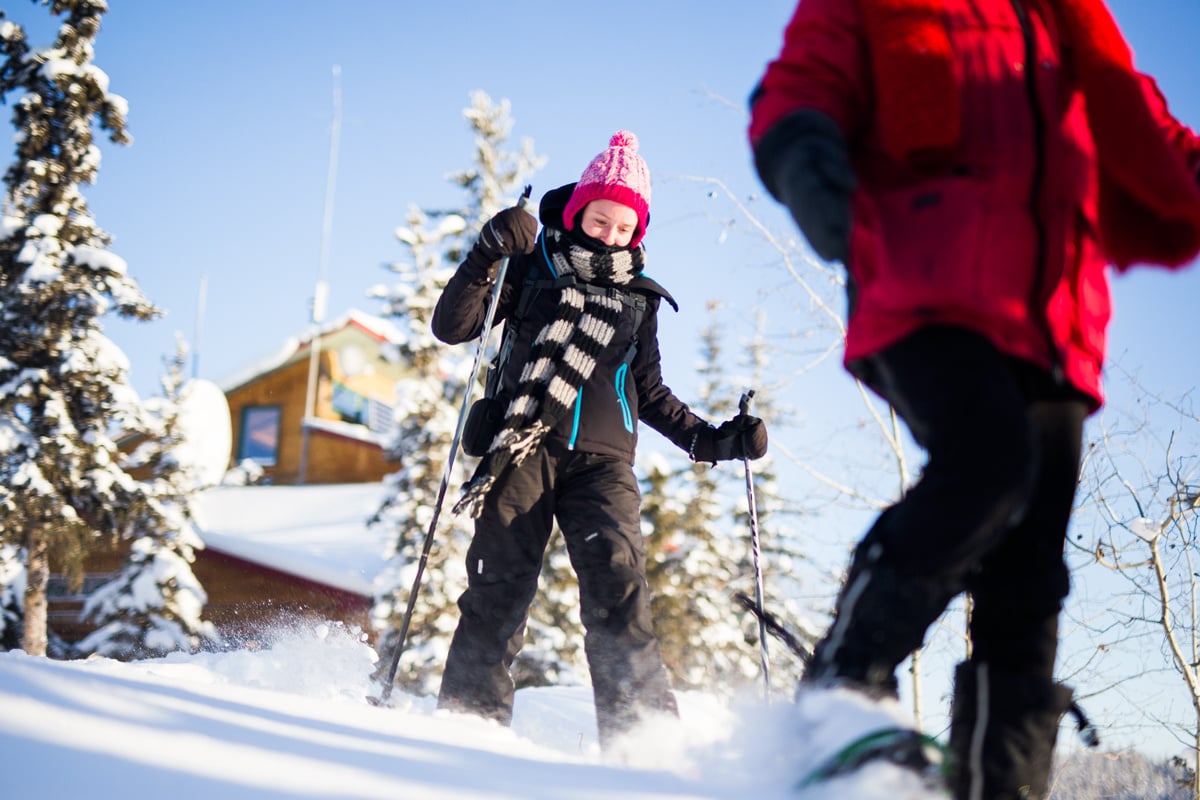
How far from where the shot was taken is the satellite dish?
15648 mm

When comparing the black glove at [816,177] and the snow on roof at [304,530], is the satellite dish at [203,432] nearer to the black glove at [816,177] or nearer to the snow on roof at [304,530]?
the snow on roof at [304,530]

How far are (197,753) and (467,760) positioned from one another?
1.53 ft

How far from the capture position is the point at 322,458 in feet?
87.1

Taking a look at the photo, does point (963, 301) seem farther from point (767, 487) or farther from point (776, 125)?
point (767, 487)

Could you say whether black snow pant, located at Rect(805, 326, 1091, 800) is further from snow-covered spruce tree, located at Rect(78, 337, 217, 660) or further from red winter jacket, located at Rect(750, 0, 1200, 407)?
snow-covered spruce tree, located at Rect(78, 337, 217, 660)

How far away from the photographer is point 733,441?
12.3 ft

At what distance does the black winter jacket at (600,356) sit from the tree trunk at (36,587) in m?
10.9

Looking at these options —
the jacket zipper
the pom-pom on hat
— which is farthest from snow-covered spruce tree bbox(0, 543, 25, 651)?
the jacket zipper

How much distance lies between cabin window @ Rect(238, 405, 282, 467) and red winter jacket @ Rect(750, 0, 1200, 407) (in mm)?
28089

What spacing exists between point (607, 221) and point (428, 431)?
12039mm

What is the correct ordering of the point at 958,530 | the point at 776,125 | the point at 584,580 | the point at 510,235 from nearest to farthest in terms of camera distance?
the point at 958,530 → the point at 776,125 → the point at 584,580 → the point at 510,235

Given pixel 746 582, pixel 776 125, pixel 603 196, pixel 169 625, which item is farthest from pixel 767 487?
pixel 776 125

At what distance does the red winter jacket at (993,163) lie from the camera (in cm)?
182

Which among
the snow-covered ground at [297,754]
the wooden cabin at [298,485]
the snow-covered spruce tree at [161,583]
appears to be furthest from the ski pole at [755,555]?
the snow-covered spruce tree at [161,583]
